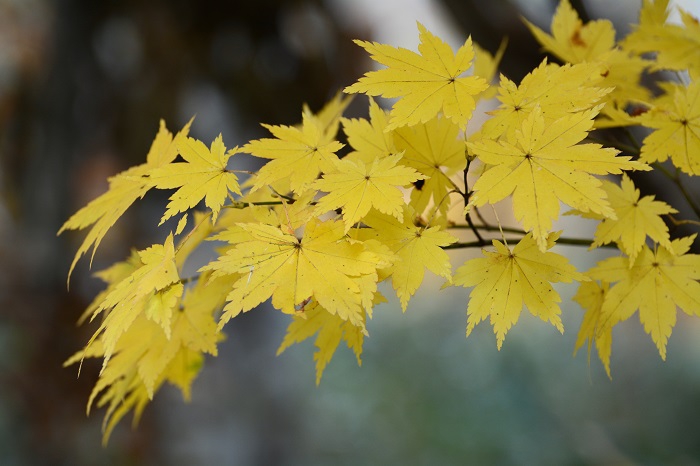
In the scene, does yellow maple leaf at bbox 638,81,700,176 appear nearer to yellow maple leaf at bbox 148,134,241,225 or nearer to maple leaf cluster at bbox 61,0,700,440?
maple leaf cluster at bbox 61,0,700,440

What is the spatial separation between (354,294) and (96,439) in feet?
9.67

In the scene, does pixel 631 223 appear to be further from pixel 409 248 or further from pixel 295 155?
pixel 295 155

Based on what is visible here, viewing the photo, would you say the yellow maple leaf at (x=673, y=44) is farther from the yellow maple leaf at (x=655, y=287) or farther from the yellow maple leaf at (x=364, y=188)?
the yellow maple leaf at (x=364, y=188)

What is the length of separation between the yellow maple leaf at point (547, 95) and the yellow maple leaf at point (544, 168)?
26 mm

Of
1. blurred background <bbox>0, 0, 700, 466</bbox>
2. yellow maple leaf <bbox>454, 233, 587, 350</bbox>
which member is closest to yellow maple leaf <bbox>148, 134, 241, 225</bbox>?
yellow maple leaf <bbox>454, 233, 587, 350</bbox>

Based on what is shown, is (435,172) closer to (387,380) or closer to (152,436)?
(387,380)

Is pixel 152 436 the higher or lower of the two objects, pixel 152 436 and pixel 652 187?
the lower

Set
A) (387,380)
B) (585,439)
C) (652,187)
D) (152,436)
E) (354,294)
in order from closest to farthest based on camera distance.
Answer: (354,294)
(652,187)
(585,439)
(387,380)
(152,436)

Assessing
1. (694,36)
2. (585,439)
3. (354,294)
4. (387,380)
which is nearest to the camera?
(354,294)

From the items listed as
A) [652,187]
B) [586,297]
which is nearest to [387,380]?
[652,187]

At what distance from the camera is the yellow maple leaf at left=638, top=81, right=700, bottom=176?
0.56m

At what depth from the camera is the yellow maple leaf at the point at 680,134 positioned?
0.56 m

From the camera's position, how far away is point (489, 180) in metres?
0.48

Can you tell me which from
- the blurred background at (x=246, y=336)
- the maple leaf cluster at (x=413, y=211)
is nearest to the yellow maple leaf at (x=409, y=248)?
the maple leaf cluster at (x=413, y=211)
